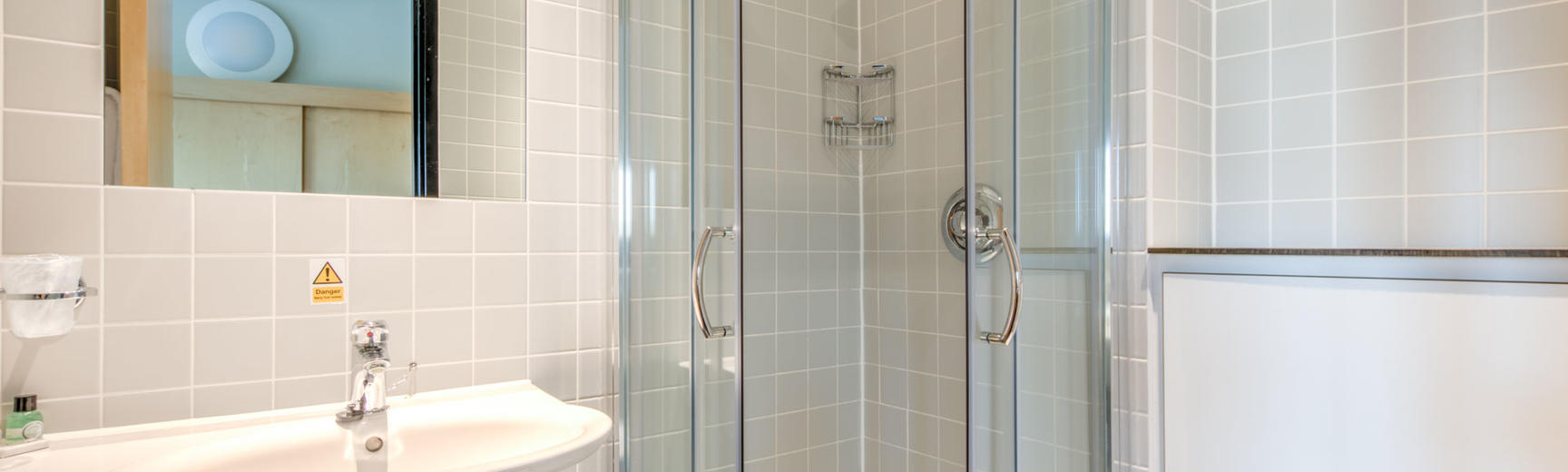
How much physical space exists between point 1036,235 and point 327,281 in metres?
1.32

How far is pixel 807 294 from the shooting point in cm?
174

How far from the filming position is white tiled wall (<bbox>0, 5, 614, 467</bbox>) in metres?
1.11

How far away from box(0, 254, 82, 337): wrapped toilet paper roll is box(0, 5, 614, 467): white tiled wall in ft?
0.17

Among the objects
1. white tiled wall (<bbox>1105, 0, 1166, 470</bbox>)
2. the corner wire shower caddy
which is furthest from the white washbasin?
white tiled wall (<bbox>1105, 0, 1166, 470</bbox>)

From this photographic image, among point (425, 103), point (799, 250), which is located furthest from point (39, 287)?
point (799, 250)

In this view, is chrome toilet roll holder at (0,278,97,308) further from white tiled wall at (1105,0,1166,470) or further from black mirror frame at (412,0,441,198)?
white tiled wall at (1105,0,1166,470)

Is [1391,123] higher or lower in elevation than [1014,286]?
higher

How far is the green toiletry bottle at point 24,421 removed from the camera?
1.04 meters

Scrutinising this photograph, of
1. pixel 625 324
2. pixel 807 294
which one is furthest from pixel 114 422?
pixel 807 294

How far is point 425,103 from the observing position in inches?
57.1

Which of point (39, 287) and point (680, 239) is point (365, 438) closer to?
point (39, 287)

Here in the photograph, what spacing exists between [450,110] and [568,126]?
0.81ft

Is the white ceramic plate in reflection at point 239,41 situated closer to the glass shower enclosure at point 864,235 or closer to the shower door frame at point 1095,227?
the glass shower enclosure at point 864,235

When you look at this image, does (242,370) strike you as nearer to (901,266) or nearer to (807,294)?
(807,294)
